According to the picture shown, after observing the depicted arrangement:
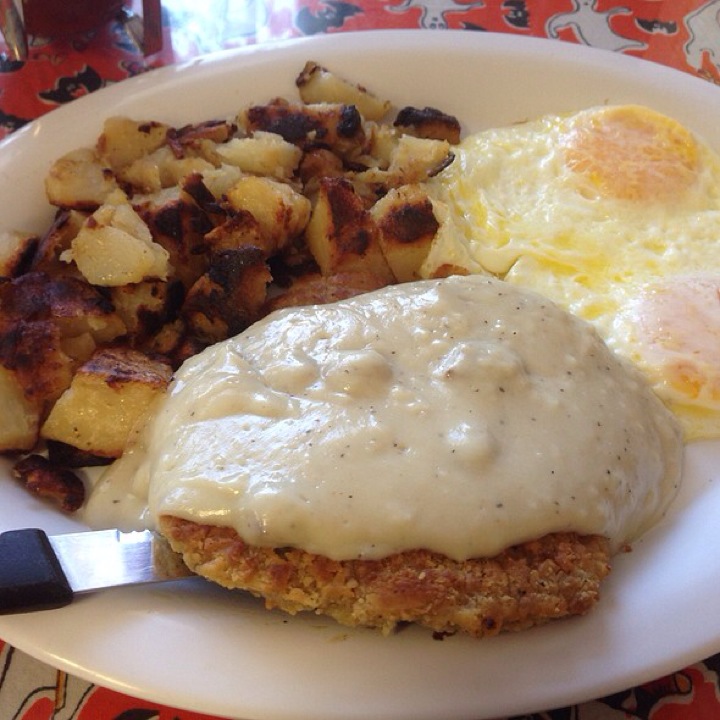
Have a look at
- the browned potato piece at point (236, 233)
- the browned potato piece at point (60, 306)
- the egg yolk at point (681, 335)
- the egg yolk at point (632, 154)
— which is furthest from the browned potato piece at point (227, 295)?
the egg yolk at point (632, 154)

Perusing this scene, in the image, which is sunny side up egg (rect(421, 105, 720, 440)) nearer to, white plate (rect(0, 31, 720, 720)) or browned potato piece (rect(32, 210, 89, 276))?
white plate (rect(0, 31, 720, 720))

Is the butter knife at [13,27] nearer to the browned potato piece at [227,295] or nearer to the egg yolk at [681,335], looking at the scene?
the browned potato piece at [227,295]

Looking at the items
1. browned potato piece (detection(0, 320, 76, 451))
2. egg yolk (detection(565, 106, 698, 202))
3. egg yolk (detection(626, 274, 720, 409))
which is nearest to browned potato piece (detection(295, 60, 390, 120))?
egg yolk (detection(565, 106, 698, 202))

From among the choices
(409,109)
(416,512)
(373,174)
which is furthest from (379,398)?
(409,109)

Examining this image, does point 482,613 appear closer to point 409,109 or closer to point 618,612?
point 618,612

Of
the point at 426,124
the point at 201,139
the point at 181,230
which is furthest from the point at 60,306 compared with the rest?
the point at 426,124
